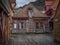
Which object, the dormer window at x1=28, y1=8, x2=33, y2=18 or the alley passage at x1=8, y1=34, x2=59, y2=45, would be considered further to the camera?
the dormer window at x1=28, y1=8, x2=33, y2=18

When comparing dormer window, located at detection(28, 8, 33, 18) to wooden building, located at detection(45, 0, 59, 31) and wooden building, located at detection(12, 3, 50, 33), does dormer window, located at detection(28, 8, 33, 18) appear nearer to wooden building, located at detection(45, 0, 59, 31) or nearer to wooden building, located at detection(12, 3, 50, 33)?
wooden building, located at detection(12, 3, 50, 33)

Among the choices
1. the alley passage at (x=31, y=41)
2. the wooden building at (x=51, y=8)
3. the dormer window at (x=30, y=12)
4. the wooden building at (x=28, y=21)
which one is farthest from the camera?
the dormer window at (x=30, y=12)

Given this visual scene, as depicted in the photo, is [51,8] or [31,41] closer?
[31,41]

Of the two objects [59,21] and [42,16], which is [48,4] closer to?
[42,16]

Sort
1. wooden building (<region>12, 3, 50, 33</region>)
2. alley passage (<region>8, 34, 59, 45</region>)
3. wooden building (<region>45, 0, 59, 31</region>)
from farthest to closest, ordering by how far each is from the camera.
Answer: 1. wooden building (<region>12, 3, 50, 33</region>)
2. wooden building (<region>45, 0, 59, 31</region>)
3. alley passage (<region>8, 34, 59, 45</region>)

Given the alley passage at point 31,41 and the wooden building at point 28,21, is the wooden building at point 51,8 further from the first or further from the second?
the alley passage at point 31,41

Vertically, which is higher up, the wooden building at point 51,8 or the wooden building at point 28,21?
the wooden building at point 51,8

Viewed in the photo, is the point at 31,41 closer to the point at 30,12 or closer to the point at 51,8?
the point at 51,8

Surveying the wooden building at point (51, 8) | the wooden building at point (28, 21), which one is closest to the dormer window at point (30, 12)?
the wooden building at point (28, 21)

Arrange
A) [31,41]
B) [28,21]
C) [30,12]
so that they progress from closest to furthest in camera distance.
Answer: [31,41], [28,21], [30,12]

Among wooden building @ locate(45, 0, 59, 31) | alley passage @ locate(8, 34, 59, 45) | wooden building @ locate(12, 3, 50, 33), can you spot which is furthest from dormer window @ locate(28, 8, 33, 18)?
alley passage @ locate(8, 34, 59, 45)

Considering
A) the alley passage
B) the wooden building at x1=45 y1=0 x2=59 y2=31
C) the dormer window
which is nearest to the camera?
the alley passage

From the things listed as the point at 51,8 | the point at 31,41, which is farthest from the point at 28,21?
the point at 31,41

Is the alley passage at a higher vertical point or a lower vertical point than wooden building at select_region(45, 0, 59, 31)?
lower
